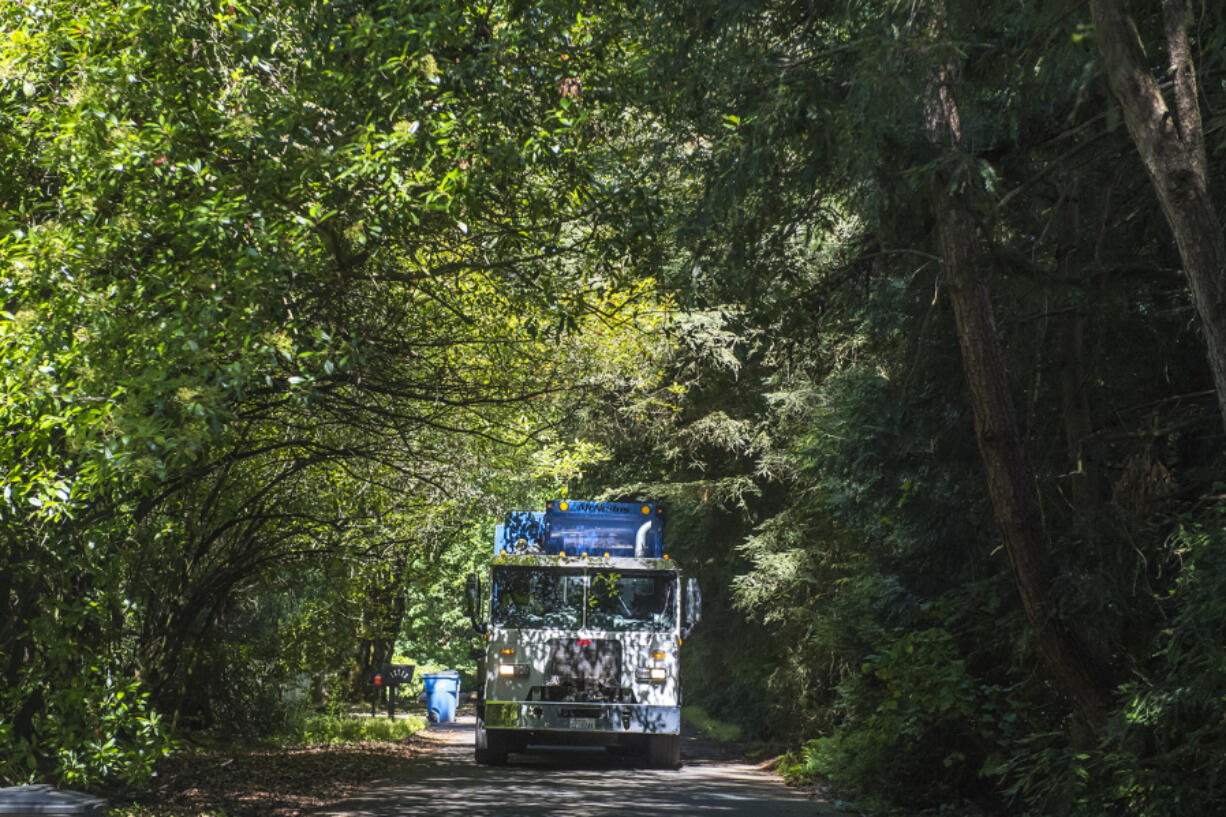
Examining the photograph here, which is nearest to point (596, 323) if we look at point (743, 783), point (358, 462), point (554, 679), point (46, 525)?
point (358, 462)

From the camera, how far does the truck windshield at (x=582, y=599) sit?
62.2 ft

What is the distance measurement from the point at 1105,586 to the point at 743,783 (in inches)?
372

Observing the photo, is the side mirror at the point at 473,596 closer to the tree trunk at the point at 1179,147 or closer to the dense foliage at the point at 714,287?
the dense foliage at the point at 714,287

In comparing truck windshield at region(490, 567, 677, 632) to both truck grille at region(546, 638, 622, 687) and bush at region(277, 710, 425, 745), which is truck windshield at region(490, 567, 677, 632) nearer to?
truck grille at region(546, 638, 622, 687)

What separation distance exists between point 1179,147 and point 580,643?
12618 millimetres

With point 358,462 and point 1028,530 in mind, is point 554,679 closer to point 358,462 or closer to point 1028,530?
point 358,462

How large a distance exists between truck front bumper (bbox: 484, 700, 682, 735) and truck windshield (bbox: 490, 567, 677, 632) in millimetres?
1118

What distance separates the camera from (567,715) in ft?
61.1

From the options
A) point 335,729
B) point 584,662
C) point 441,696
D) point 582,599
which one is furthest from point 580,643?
point 441,696

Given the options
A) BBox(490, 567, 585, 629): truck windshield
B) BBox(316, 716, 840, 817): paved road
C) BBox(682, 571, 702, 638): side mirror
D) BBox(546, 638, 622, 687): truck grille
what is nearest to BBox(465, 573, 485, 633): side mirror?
BBox(490, 567, 585, 629): truck windshield

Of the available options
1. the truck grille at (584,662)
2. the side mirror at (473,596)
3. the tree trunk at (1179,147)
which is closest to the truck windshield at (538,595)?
the truck grille at (584,662)

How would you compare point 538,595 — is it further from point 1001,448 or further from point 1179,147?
point 1179,147

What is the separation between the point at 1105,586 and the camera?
32.8ft

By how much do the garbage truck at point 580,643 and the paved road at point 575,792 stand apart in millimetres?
698
